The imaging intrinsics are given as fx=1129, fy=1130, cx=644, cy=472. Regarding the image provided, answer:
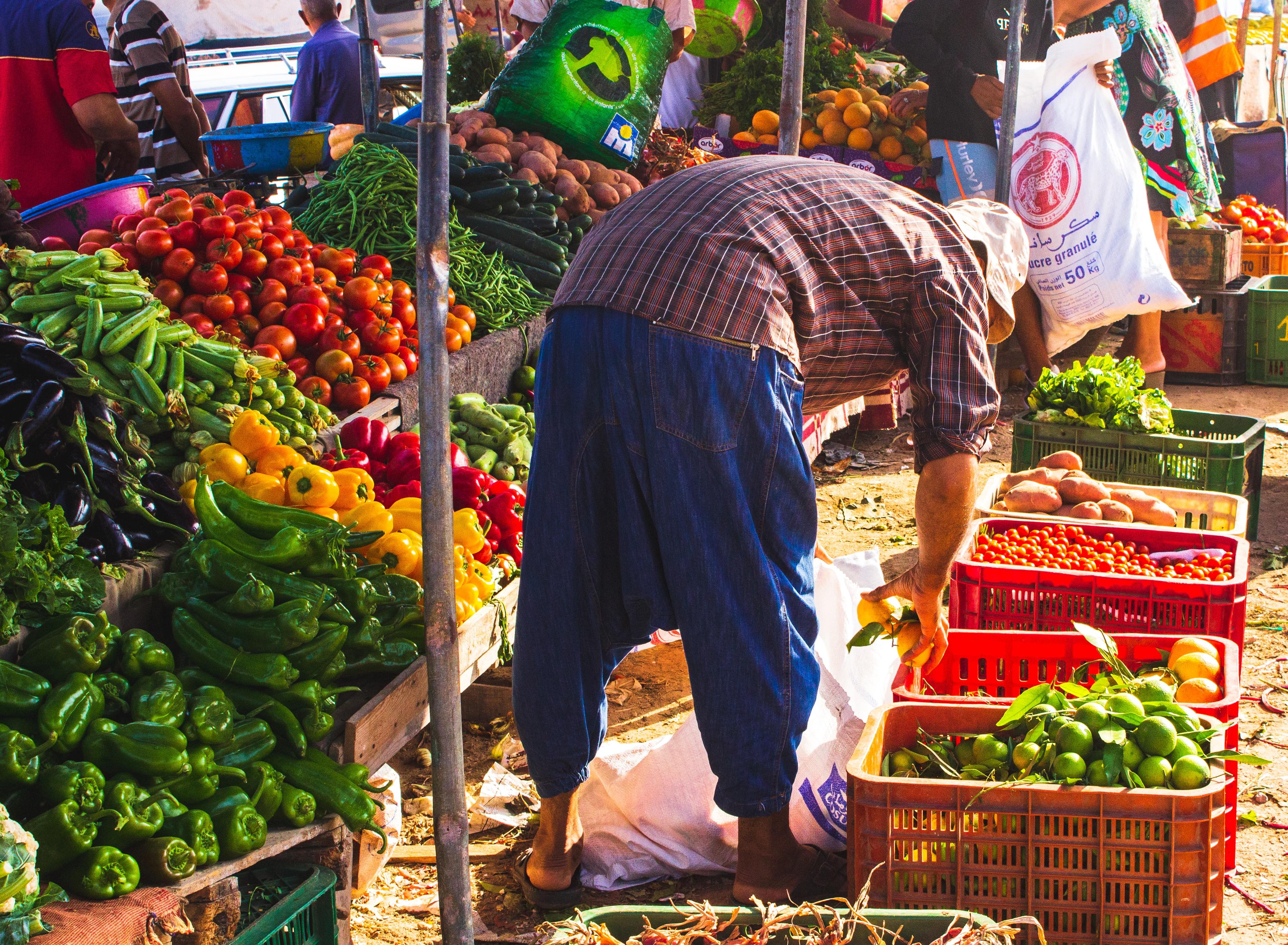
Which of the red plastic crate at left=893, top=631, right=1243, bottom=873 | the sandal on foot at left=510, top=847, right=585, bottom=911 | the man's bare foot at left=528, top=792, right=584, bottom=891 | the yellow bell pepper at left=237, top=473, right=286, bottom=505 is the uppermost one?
the yellow bell pepper at left=237, top=473, right=286, bottom=505

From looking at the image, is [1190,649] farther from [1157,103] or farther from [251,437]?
[1157,103]

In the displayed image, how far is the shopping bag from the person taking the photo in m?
5.96

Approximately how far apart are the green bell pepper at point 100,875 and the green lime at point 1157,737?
1941 mm

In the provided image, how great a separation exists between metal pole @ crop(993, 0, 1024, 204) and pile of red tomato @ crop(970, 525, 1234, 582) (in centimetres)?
292

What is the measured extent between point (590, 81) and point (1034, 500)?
12.1 feet

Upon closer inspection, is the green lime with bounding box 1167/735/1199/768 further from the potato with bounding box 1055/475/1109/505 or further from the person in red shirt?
the person in red shirt

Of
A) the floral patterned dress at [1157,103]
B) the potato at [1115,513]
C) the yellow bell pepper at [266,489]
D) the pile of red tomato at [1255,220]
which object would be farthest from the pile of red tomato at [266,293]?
the pile of red tomato at [1255,220]

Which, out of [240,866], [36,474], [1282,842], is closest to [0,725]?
[240,866]

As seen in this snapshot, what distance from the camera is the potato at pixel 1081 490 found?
409cm

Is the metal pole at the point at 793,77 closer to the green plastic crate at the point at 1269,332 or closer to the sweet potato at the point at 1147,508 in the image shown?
the sweet potato at the point at 1147,508

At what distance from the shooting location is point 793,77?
14.3 ft

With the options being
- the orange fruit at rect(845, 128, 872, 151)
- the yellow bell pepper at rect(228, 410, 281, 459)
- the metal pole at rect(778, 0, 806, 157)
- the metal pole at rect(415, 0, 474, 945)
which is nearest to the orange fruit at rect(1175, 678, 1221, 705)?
the metal pole at rect(415, 0, 474, 945)

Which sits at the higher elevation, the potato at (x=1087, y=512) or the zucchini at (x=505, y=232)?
the zucchini at (x=505, y=232)

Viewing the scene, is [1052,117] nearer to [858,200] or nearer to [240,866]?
[858,200]
